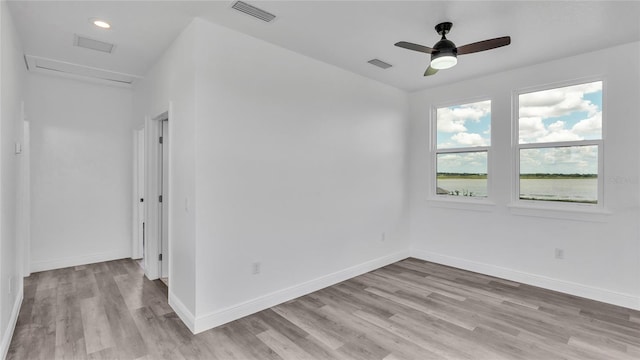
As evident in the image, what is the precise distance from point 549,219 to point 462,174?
126 centimetres

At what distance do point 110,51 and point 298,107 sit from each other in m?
2.15

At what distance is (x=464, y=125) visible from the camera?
4.73 metres

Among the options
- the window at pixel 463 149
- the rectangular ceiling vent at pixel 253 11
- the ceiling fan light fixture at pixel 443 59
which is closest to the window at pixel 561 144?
the window at pixel 463 149

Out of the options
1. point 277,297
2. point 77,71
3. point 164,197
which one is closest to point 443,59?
point 277,297

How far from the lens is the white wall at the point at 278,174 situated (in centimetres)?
284

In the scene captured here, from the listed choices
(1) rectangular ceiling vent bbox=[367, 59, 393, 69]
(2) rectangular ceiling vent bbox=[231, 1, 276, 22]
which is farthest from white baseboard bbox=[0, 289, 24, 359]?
(1) rectangular ceiling vent bbox=[367, 59, 393, 69]

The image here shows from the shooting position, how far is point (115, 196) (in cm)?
489

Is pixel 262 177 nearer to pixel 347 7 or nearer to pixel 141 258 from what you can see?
pixel 347 7

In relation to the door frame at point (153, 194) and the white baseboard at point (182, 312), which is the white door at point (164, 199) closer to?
the door frame at point (153, 194)

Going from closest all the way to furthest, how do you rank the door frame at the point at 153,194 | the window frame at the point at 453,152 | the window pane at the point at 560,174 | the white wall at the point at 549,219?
the white wall at the point at 549,219 → the window pane at the point at 560,174 → the door frame at the point at 153,194 → the window frame at the point at 453,152

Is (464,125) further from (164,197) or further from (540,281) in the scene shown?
(164,197)

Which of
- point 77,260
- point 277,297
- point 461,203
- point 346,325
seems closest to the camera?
point 346,325

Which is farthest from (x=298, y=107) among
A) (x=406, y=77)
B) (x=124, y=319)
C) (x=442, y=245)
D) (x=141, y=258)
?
(x=141, y=258)

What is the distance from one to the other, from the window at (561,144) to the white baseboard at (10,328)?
17.9 ft
